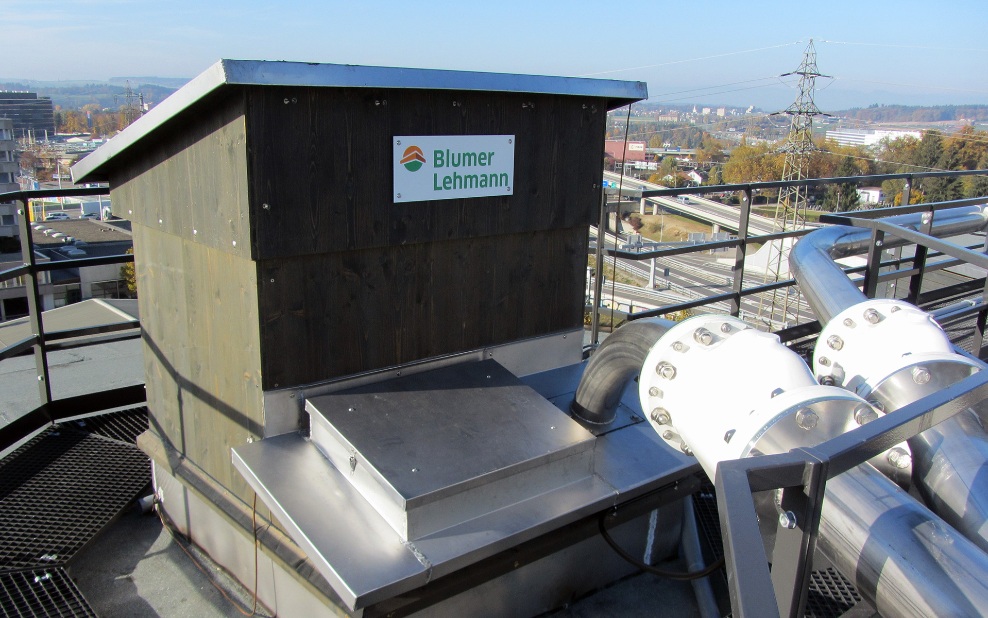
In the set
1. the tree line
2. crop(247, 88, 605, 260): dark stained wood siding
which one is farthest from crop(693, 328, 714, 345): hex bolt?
the tree line

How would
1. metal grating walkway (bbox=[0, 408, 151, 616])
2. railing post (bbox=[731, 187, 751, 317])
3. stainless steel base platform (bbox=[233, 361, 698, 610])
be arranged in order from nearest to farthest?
stainless steel base platform (bbox=[233, 361, 698, 610]) < metal grating walkway (bbox=[0, 408, 151, 616]) < railing post (bbox=[731, 187, 751, 317])

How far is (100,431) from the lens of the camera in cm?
477

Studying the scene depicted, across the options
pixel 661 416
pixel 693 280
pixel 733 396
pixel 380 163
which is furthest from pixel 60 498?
pixel 693 280

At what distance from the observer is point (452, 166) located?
11.3 ft

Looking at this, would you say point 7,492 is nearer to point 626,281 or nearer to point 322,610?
point 322,610

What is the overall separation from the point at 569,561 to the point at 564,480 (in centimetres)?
54

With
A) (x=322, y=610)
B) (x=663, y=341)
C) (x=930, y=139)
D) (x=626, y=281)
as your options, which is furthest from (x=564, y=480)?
(x=930, y=139)

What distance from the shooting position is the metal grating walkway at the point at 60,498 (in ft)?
11.0

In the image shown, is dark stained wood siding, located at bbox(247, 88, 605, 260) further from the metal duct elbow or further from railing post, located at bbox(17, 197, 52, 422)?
railing post, located at bbox(17, 197, 52, 422)

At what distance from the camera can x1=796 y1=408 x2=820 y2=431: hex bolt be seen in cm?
191

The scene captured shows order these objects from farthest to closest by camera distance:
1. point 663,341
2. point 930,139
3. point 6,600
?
point 930,139
point 6,600
point 663,341

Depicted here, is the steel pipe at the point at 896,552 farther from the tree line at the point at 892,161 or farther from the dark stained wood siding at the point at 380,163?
the tree line at the point at 892,161

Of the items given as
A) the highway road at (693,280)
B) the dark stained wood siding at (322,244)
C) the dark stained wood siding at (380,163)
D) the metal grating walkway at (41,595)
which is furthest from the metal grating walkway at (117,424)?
the highway road at (693,280)

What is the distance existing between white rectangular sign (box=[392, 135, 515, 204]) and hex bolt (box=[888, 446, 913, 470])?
2097 mm
